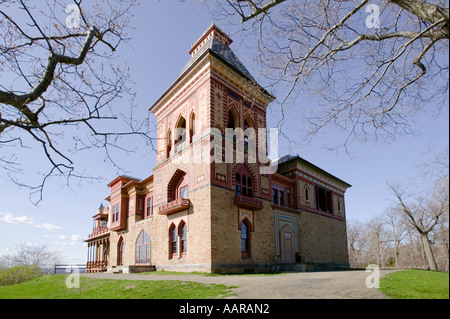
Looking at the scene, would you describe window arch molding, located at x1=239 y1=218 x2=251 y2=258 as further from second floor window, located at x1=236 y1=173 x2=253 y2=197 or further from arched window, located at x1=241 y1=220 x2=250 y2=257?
second floor window, located at x1=236 y1=173 x2=253 y2=197

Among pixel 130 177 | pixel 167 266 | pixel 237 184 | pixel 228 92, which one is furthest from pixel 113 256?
pixel 228 92

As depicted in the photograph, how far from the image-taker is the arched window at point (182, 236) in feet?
66.3

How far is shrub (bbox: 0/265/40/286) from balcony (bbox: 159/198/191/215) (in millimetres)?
8992

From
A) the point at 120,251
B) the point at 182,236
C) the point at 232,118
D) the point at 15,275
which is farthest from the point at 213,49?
the point at 120,251

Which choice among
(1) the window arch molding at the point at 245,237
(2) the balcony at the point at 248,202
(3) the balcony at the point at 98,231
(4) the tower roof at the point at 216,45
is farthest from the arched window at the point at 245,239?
(3) the balcony at the point at 98,231

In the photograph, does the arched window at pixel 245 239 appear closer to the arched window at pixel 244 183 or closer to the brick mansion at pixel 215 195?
the brick mansion at pixel 215 195

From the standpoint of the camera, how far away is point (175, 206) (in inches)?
788

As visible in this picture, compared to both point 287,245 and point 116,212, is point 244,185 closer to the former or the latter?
point 287,245

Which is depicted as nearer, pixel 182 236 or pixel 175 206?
pixel 175 206

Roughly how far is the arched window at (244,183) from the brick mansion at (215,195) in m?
0.07

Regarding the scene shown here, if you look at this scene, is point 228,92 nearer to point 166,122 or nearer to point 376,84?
point 166,122

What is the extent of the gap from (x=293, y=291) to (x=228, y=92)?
16.1 meters

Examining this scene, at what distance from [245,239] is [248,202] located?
2566mm

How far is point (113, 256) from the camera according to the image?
3055 centimetres
